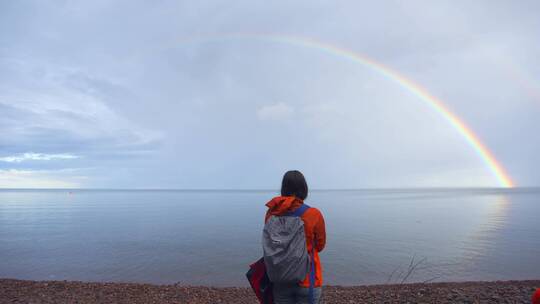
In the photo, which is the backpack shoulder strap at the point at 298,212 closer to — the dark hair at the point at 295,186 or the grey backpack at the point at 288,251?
the grey backpack at the point at 288,251

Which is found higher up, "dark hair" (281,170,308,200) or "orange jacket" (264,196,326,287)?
"dark hair" (281,170,308,200)

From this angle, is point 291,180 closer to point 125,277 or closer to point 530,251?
point 125,277

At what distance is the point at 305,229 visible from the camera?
148 inches

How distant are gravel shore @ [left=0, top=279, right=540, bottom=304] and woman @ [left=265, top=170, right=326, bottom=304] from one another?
7.12m

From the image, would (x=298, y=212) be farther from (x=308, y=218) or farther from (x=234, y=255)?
(x=234, y=255)

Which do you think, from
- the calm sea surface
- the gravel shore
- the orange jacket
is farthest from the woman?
the calm sea surface

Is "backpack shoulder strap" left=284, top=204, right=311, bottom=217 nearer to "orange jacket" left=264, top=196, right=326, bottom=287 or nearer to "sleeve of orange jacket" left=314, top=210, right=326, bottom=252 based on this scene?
"orange jacket" left=264, top=196, right=326, bottom=287

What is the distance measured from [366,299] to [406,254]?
16.4 meters

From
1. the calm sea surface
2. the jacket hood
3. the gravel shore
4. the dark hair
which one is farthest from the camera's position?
the calm sea surface

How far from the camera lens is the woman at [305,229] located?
3.76 metres

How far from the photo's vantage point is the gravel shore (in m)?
9.92

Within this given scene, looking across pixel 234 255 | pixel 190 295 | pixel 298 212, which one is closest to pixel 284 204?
pixel 298 212

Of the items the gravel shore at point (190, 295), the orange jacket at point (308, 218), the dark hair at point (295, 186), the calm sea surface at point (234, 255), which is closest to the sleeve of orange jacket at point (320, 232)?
the orange jacket at point (308, 218)

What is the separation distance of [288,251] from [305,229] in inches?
12.4
